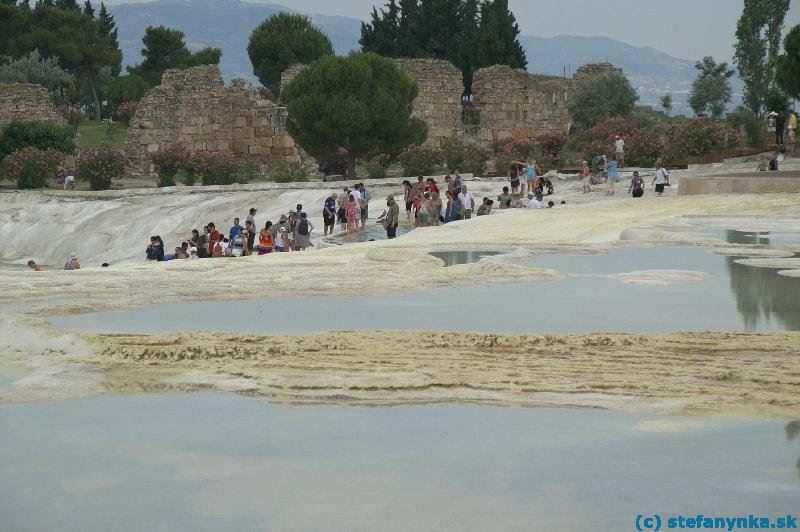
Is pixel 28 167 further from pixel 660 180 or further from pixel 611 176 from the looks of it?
→ pixel 660 180

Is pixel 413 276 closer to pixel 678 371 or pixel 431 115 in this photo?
pixel 678 371

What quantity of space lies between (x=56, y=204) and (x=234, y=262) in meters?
15.5

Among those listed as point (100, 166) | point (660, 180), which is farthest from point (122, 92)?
point (660, 180)

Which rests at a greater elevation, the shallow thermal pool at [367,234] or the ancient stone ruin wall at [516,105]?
the ancient stone ruin wall at [516,105]

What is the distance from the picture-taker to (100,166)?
3366cm

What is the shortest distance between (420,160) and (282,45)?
27.5m

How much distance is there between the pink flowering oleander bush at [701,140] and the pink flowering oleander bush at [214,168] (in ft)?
33.6

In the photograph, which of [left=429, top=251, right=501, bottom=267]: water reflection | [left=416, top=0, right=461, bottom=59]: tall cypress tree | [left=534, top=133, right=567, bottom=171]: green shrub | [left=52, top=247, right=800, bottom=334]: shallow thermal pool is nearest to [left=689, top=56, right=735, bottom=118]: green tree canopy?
[left=416, top=0, right=461, bottom=59]: tall cypress tree

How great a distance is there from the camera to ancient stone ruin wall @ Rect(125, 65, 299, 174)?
3919 centimetres

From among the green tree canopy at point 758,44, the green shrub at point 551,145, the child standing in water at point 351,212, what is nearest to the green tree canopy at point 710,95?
the green tree canopy at point 758,44

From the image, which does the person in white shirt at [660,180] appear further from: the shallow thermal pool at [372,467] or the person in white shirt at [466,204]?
the shallow thermal pool at [372,467]

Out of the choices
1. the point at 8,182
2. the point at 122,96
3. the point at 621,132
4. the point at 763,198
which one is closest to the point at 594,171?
the point at 621,132

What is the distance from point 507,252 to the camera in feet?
59.3

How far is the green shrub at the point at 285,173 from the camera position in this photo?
111ft
